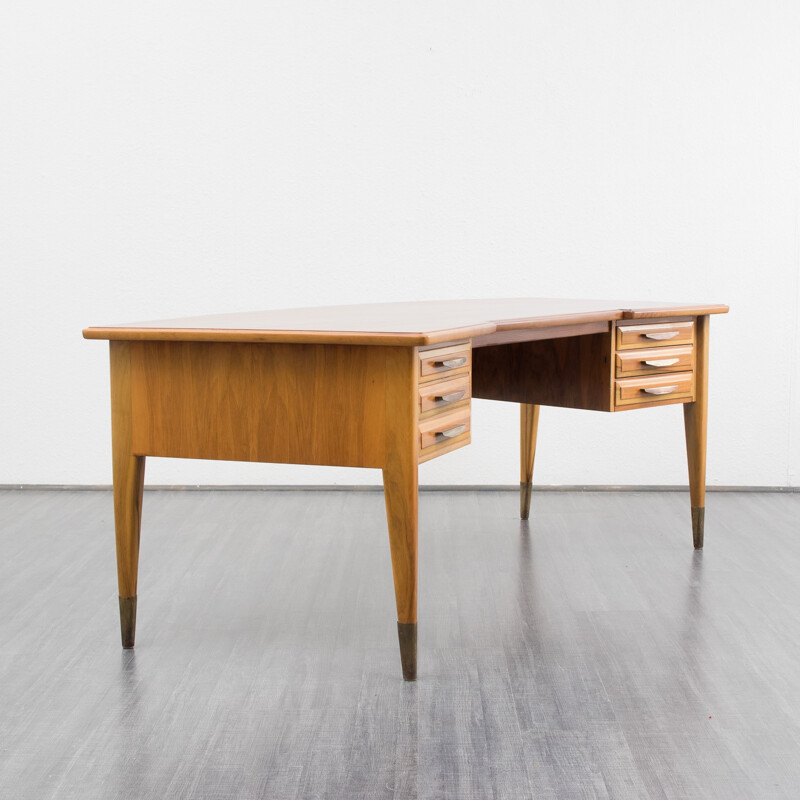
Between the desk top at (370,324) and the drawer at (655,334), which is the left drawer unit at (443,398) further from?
the drawer at (655,334)

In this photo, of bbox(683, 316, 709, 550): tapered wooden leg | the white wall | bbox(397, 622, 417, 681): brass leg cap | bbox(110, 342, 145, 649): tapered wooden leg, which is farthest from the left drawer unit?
the white wall

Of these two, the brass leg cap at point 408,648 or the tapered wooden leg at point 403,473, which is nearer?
the tapered wooden leg at point 403,473

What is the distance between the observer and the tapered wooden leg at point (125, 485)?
2.16m

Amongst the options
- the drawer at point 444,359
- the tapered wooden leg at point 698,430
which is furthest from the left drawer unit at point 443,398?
the tapered wooden leg at point 698,430

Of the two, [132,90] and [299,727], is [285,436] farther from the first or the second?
[132,90]

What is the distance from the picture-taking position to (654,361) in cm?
291

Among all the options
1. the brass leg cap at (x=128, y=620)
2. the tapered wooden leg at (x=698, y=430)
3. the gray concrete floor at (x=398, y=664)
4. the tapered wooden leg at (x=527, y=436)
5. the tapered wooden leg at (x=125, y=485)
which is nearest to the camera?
the gray concrete floor at (x=398, y=664)

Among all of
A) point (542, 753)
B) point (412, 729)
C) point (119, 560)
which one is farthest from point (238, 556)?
point (542, 753)

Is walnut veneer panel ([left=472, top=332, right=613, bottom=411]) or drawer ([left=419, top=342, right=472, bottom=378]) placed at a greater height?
drawer ([left=419, top=342, right=472, bottom=378])

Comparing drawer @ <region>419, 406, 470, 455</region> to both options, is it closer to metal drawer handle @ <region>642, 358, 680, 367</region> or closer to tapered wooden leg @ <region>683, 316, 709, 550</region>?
metal drawer handle @ <region>642, 358, 680, 367</region>

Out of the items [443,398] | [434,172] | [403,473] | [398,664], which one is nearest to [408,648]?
[398,664]

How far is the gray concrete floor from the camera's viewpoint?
1.69 m

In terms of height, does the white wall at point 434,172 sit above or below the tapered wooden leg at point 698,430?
above

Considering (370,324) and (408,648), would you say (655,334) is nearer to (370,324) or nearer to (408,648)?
(370,324)
